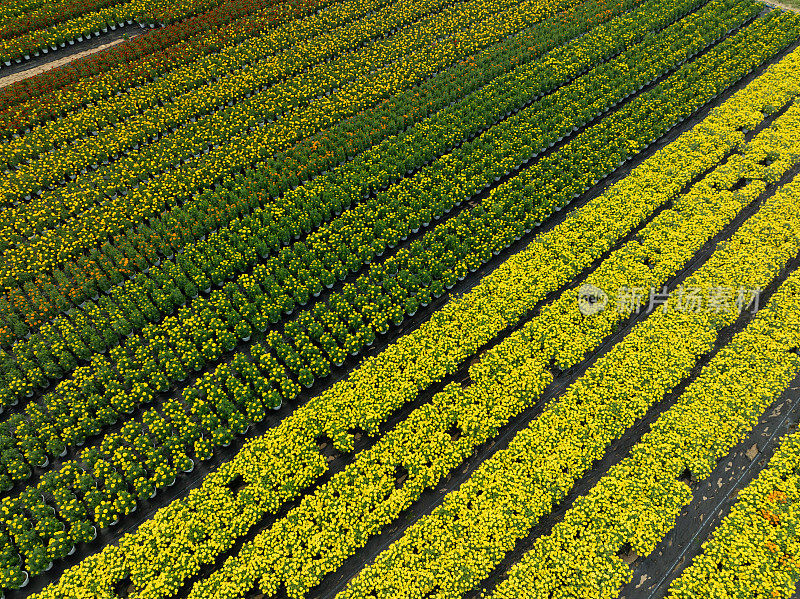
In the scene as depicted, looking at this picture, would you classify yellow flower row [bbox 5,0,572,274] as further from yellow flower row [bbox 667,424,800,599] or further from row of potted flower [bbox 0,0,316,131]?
yellow flower row [bbox 667,424,800,599]

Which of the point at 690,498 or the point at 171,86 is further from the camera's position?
the point at 171,86

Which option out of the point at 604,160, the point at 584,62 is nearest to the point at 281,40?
the point at 584,62

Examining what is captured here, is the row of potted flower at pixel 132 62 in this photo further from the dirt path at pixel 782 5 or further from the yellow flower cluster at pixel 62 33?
the dirt path at pixel 782 5

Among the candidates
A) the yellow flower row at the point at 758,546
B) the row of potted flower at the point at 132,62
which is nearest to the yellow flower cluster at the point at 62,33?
the row of potted flower at the point at 132,62

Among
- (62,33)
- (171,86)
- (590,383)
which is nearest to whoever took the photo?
(590,383)

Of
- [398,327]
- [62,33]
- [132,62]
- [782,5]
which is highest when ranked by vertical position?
[62,33]

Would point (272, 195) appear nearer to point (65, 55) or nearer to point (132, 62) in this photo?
point (132, 62)

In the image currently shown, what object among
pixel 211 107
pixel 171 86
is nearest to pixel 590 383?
pixel 211 107
